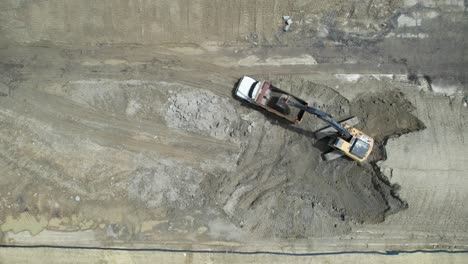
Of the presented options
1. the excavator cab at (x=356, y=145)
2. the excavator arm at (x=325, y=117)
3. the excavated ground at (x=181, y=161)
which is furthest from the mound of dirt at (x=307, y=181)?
the excavator arm at (x=325, y=117)

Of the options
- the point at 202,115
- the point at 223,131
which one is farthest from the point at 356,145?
the point at 202,115

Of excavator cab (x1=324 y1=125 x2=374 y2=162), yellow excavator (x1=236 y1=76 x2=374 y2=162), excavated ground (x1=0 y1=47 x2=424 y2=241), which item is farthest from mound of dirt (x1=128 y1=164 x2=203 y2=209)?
excavator cab (x1=324 y1=125 x2=374 y2=162)

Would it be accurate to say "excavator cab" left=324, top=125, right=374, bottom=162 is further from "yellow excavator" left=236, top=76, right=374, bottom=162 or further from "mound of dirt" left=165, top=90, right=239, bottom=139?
"mound of dirt" left=165, top=90, right=239, bottom=139

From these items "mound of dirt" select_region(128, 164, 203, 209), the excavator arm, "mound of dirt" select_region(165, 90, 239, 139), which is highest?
the excavator arm

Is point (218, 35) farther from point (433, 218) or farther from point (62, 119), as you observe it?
point (433, 218)

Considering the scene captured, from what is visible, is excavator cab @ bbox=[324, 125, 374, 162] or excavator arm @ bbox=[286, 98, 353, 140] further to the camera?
excavator cab @ bbox=[324, 125, 374, 162]
